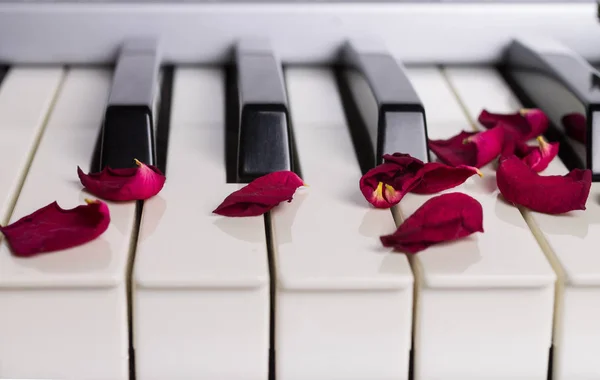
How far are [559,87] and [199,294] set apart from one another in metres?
0.53

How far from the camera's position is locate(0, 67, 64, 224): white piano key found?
890 millimetres

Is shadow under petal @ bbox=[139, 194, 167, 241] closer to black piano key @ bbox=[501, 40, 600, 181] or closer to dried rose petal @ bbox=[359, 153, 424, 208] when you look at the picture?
dried rose petal @ bbox=[359, 153, 424, 208]

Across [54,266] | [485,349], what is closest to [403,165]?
[485,349]

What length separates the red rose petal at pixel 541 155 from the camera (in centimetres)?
95

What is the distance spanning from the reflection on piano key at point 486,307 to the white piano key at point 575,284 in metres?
0.01

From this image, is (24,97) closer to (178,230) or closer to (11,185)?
(11,185)

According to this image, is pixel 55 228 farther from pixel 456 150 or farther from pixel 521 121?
pixel 521 121

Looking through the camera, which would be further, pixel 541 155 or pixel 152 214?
pixel 541 155

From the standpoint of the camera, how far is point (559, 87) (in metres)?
1.06

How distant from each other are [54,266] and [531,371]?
1.39ft

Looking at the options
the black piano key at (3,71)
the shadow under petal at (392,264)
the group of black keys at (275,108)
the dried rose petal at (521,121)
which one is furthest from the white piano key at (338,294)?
the black piano key at (3,71)

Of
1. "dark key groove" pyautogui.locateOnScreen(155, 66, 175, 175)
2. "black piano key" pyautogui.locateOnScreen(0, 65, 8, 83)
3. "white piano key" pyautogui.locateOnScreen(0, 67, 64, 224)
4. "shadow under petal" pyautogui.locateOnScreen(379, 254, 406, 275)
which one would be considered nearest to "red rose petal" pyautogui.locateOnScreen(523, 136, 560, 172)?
"shadow under petal" pyautogui.locateOnScreen(379, 254, 406, 275)

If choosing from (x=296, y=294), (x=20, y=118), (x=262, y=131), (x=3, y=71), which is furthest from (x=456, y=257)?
(x=3, y=71)

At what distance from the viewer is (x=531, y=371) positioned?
81cm
